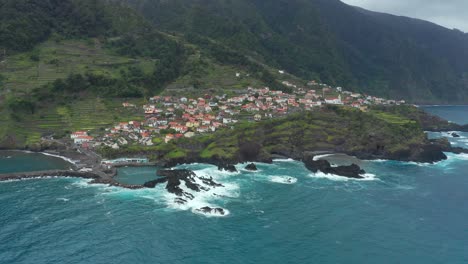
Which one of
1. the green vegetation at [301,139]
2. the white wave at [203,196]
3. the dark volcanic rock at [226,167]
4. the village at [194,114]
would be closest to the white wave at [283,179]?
the dark volcanic rock at [226,167]

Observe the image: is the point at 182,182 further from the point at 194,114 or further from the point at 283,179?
the point at 194,114

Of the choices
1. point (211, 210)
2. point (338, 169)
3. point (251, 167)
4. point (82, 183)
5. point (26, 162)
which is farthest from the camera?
point (26, 162)

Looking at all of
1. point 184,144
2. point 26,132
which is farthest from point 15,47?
point 184,144

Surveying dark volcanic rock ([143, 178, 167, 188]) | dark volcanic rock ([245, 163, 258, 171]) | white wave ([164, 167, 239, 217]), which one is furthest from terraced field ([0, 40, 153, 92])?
white wave ([164, 167, 239, 217])

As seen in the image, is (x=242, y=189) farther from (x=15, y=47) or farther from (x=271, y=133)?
(x=15, y=47)

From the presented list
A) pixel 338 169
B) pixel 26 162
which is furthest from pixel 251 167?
pixel 26 162

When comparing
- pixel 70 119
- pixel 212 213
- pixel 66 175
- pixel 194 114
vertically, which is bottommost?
pixel 212 213

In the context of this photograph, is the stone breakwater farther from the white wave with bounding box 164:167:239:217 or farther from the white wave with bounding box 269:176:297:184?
the white wave with bounding box 269:176:297:184
